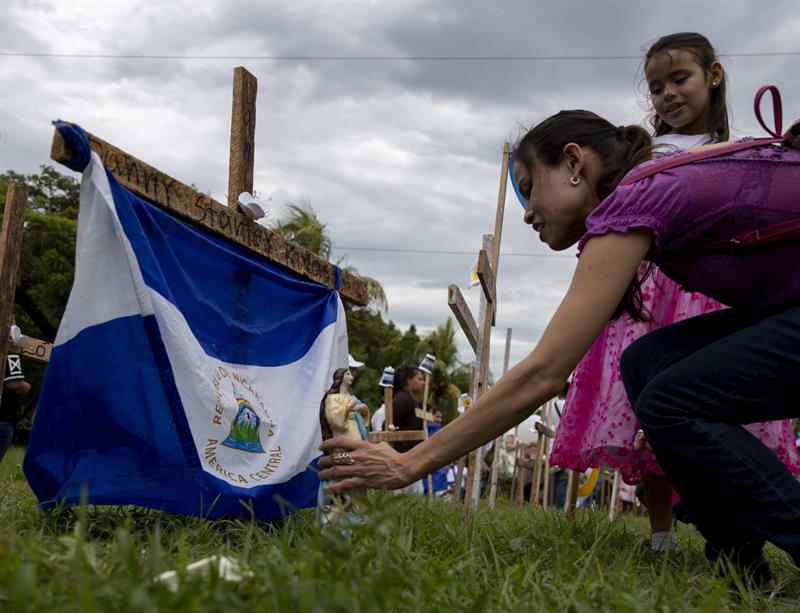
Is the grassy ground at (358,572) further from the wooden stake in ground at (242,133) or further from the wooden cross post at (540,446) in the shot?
the wooden cross post at (540,446)

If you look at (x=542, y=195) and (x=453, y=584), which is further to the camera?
(x=542, y=195)

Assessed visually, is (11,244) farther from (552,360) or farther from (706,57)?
(552,360)

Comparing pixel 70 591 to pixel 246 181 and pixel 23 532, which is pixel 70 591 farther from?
pixel 246 181

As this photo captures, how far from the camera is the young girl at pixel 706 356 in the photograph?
2.17m

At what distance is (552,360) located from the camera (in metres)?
2.15

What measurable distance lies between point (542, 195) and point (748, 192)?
58 centimetres

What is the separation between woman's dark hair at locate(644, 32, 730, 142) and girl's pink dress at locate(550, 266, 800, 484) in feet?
2.19

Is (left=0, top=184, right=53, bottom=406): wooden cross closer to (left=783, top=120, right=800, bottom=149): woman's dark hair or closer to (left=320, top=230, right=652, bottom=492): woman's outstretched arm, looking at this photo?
(left=320, top=230, right=652, bottom=492): woman's outstretched arm

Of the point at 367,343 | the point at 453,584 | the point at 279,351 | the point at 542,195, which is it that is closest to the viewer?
the point at 453,584

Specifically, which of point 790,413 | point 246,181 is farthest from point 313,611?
point 246,181

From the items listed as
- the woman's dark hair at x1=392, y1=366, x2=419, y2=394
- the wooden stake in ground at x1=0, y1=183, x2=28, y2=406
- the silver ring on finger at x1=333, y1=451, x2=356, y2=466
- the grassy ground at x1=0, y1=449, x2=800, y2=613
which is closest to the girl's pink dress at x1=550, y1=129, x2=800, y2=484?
the grassy ground at x1=0, y1=449, x2=800, y2=613

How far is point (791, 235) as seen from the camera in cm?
218

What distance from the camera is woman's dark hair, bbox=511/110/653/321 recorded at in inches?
99.6

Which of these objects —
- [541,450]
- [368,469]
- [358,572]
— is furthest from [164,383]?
[541,450]
